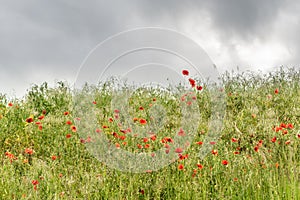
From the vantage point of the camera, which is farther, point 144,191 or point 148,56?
point 148,56

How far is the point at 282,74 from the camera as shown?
796cm

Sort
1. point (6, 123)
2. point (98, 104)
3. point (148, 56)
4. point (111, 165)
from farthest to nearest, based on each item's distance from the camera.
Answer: point (98, 104) → point (6, 123) → point (148, 56) → point (111, 165)

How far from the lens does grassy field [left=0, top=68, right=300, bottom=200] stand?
11.8 feet

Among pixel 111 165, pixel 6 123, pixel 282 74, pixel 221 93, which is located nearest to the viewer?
pixel 111 165

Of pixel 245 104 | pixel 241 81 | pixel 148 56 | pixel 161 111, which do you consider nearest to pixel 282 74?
pixel 241 81

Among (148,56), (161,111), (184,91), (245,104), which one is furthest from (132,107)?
(148,56)

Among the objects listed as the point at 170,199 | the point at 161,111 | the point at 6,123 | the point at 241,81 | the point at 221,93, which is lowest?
the point at 170,199

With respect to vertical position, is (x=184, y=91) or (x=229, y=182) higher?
(x=184, y=91)

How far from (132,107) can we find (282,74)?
306cm

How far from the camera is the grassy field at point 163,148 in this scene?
3.59 metres

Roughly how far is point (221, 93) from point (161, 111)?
1040mm

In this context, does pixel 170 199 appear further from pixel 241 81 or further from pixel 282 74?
pixel 282 74

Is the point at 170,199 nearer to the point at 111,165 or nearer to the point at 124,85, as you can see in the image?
the point at 111,165

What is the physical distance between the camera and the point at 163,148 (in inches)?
176
